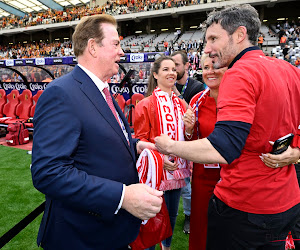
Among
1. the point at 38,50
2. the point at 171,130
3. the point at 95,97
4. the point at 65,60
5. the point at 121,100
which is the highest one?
the point at 38,50

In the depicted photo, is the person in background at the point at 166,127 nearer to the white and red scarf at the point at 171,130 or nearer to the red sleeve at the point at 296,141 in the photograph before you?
the white and red scarf at the point at 171,130

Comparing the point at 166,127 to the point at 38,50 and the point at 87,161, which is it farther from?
the point at 38,50

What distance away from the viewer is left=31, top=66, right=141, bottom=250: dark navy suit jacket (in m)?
1.04

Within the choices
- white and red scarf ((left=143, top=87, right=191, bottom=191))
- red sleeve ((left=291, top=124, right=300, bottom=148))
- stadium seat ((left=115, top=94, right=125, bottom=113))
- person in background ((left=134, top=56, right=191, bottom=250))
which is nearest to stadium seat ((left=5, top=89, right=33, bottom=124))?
stadium seat ((left=115, top=94, right=125, bottom=113))

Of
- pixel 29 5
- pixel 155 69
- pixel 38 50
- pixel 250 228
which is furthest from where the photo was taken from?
pixel 29 5

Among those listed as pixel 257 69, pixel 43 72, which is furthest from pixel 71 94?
pixel 43 72

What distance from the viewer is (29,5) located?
4038cm

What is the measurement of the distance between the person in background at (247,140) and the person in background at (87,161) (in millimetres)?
377

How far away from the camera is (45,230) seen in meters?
1.30

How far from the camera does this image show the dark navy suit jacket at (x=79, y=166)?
104 cm

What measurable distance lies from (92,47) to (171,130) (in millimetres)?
Answer: 1281

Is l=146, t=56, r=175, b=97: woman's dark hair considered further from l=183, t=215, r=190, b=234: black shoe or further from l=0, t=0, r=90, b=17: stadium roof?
l=0, t=0, r=90, b=17: stadium roof

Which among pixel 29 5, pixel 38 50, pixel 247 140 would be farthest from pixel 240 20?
pixel 29 5

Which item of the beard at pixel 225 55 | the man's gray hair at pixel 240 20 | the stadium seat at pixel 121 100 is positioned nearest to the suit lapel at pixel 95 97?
the beard at pixel 225 55
